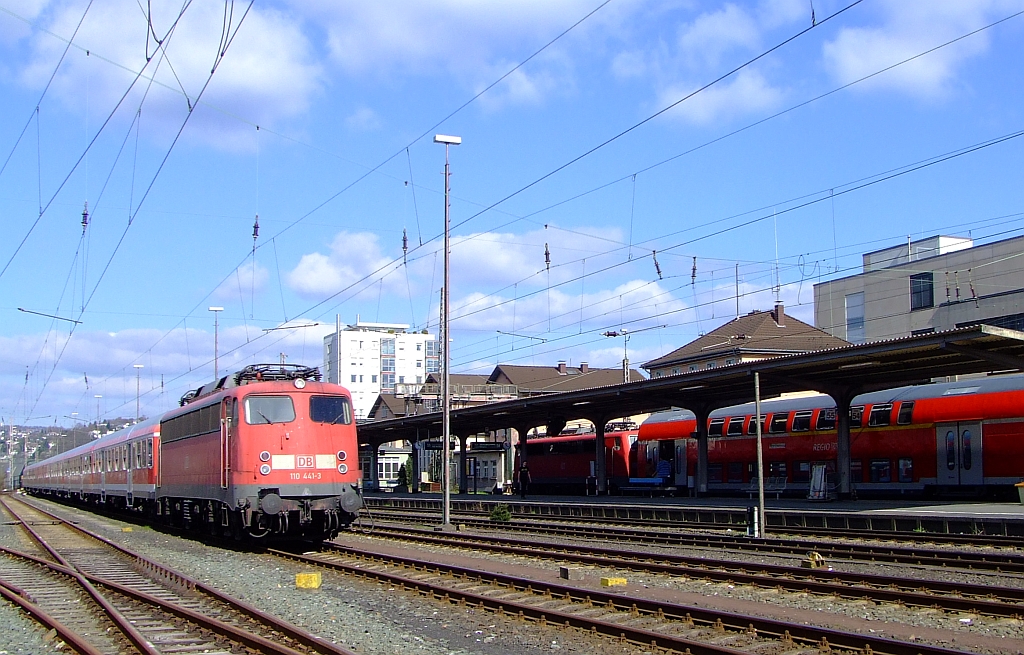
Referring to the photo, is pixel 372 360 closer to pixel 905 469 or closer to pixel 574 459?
pixel 574 459

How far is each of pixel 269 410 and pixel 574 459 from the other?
3201cm

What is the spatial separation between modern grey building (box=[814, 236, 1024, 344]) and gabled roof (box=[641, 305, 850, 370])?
1.94 m

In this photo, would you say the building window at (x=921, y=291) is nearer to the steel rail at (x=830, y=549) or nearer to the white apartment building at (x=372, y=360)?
the steel rail at (x=830, y=549)

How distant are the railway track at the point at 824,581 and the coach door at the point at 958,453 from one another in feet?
50.0

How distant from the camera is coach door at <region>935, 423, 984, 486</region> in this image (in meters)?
29.6

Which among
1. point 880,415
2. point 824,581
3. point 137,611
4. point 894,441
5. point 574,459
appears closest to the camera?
point 137,611

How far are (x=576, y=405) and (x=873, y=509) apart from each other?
16146mm

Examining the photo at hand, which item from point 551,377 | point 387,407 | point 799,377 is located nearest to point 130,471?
point 799,377

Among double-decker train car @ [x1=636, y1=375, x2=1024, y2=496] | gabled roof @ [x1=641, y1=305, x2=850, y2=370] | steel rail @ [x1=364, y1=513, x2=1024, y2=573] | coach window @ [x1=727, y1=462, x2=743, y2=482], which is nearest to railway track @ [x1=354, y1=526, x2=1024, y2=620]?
steel rail @ [x1=364, y1=513, x2=1024, y2=573]

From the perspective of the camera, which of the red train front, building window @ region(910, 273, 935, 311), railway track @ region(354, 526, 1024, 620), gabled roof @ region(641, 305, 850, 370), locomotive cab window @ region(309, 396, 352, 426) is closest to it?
railway track @ region(354, 526, 1024, 620)

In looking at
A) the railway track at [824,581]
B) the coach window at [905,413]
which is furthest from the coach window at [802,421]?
the railway track at [824,581]

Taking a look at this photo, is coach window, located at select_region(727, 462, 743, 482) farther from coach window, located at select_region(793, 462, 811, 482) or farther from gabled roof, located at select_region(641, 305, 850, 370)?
gabled roof, located at select_region(641, 305, 850, 370)

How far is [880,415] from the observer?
32875mm

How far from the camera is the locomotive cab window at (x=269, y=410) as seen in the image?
66.5ft
